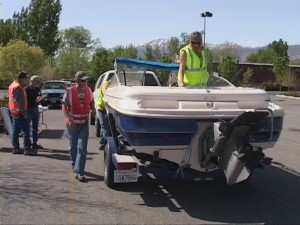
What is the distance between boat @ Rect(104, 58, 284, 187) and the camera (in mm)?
5859

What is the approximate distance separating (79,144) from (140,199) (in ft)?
5.69

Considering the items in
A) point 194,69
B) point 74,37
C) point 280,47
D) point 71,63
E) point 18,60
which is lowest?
point 71,63

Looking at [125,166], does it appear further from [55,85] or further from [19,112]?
[55,85]

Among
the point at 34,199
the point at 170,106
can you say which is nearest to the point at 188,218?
the point at 170,106

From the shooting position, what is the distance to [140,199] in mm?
6875

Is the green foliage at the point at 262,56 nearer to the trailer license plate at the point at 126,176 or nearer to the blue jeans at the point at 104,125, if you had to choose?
the blue jeans at the point at 104,125

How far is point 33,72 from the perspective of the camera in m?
56.4

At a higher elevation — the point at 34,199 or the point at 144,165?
the point at 144,165

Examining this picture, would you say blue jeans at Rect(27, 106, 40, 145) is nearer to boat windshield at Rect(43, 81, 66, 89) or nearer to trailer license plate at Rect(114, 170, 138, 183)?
trailer license plate at Rect(114, 170, 138, 183)

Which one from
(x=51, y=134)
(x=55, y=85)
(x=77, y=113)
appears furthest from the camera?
(x=55, y=85)

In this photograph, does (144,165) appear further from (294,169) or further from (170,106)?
(294,169)

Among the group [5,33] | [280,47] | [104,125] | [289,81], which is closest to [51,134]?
[104,125]

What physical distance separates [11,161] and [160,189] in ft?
11.9

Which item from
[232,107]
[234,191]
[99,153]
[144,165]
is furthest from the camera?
[99,153]
